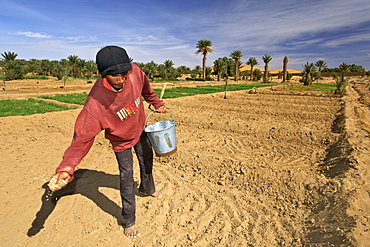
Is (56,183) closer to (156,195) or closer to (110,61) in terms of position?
(110,61)

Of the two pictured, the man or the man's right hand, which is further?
the man

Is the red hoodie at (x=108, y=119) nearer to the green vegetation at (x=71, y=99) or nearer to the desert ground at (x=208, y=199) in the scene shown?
the desert ground at (x=208, y=199)

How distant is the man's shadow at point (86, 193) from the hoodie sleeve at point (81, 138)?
3.86 ft

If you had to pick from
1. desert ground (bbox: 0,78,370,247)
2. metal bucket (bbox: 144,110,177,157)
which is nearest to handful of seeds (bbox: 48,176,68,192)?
desert ground (bbox: 0,78,370,247)

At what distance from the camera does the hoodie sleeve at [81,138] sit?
1.71 metres

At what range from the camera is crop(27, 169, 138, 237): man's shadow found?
2.59 metres

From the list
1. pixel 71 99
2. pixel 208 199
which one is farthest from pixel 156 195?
pixel 71 99

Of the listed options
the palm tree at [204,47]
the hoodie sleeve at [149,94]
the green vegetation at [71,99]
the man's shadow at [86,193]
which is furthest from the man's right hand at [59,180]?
the palm tree at [204,47]

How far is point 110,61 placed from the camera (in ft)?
5.77

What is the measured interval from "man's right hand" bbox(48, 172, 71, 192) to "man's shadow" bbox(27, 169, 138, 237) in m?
1.16

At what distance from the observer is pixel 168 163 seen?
4.06 metres

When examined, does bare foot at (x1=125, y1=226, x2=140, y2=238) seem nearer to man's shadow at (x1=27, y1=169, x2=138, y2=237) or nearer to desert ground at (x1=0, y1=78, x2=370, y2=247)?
desert ground at (x1=0, y1=78, x2=370, y2=247)

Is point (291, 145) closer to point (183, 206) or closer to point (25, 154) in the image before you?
point (183, 206)

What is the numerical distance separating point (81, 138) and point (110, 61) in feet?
2.19
